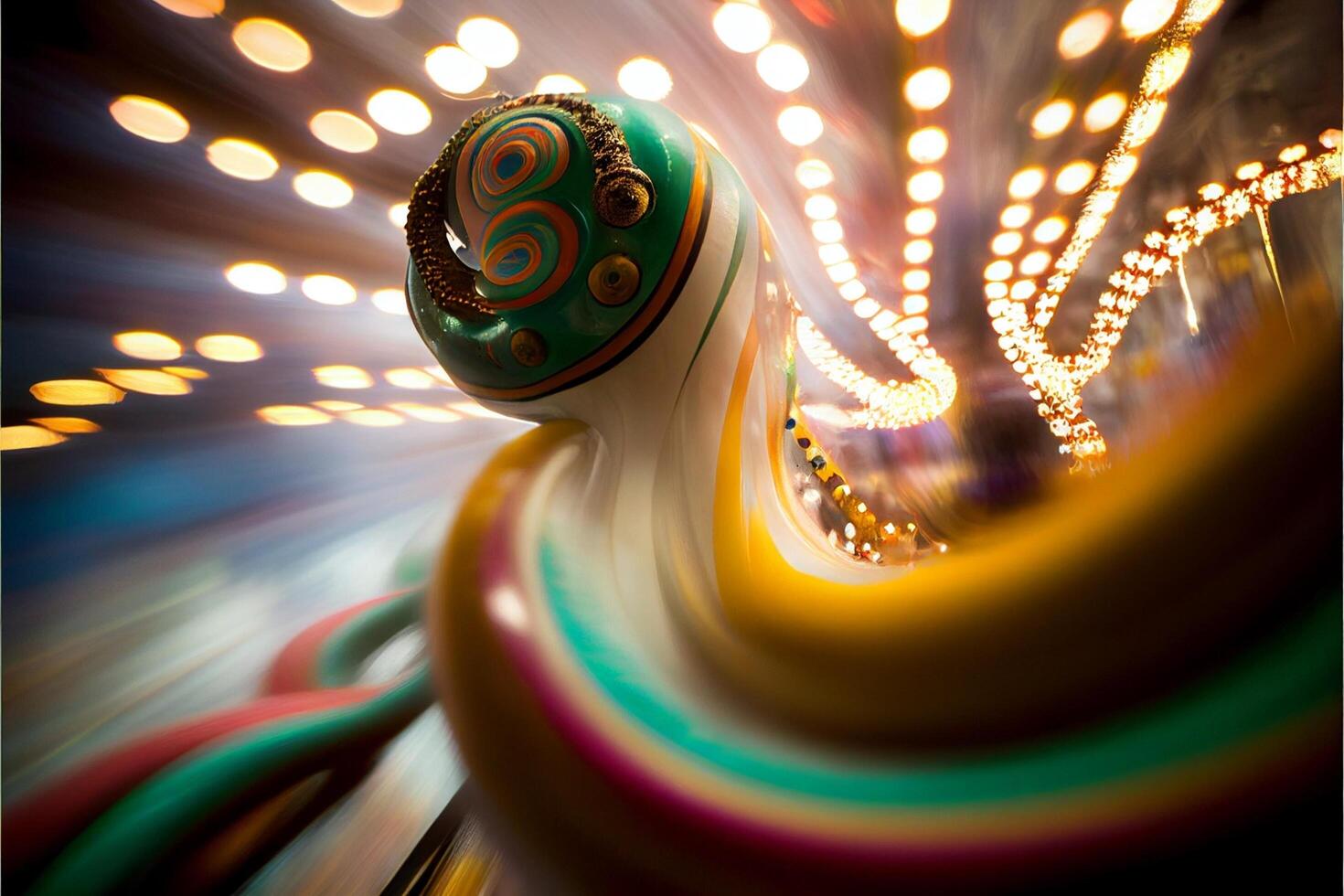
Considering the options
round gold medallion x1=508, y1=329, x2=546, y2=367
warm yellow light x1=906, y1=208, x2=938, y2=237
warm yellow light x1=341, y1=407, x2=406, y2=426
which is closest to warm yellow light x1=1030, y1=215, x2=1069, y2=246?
warm yellow light x1=906, y1=208, x2=938, y2=237

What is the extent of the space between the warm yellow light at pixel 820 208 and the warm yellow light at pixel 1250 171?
0.33 meters

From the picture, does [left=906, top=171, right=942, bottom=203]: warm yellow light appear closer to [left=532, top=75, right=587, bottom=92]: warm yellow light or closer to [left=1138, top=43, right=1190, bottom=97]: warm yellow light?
[left=1138, top=43, right=1190, bottom=97]: warm yellow light

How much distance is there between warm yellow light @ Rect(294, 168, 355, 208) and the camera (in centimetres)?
47

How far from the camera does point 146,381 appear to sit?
44 centimetres

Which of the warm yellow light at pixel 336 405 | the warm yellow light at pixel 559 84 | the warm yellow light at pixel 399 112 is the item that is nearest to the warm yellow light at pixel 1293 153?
the warm yellow light at pixel 559 84

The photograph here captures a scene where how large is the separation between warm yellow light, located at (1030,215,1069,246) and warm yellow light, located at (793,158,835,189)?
244 mm

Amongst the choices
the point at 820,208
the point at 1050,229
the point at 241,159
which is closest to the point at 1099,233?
the point at 1050,229

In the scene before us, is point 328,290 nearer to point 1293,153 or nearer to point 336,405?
point 336,405

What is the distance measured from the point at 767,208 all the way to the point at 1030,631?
0.48 m

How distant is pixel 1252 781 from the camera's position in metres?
0.15

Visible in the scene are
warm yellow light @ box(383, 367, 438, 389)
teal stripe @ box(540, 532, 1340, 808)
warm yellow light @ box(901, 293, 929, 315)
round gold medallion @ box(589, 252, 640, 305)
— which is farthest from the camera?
warm yellow light @ box(901, 293, 929, 315)

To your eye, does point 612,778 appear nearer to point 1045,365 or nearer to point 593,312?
point 593,312

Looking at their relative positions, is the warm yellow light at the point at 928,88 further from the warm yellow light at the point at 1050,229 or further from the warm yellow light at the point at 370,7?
the warm yellow light at the point at 370,7

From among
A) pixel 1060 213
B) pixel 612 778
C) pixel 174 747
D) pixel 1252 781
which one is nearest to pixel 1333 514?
pixel 1252 781
